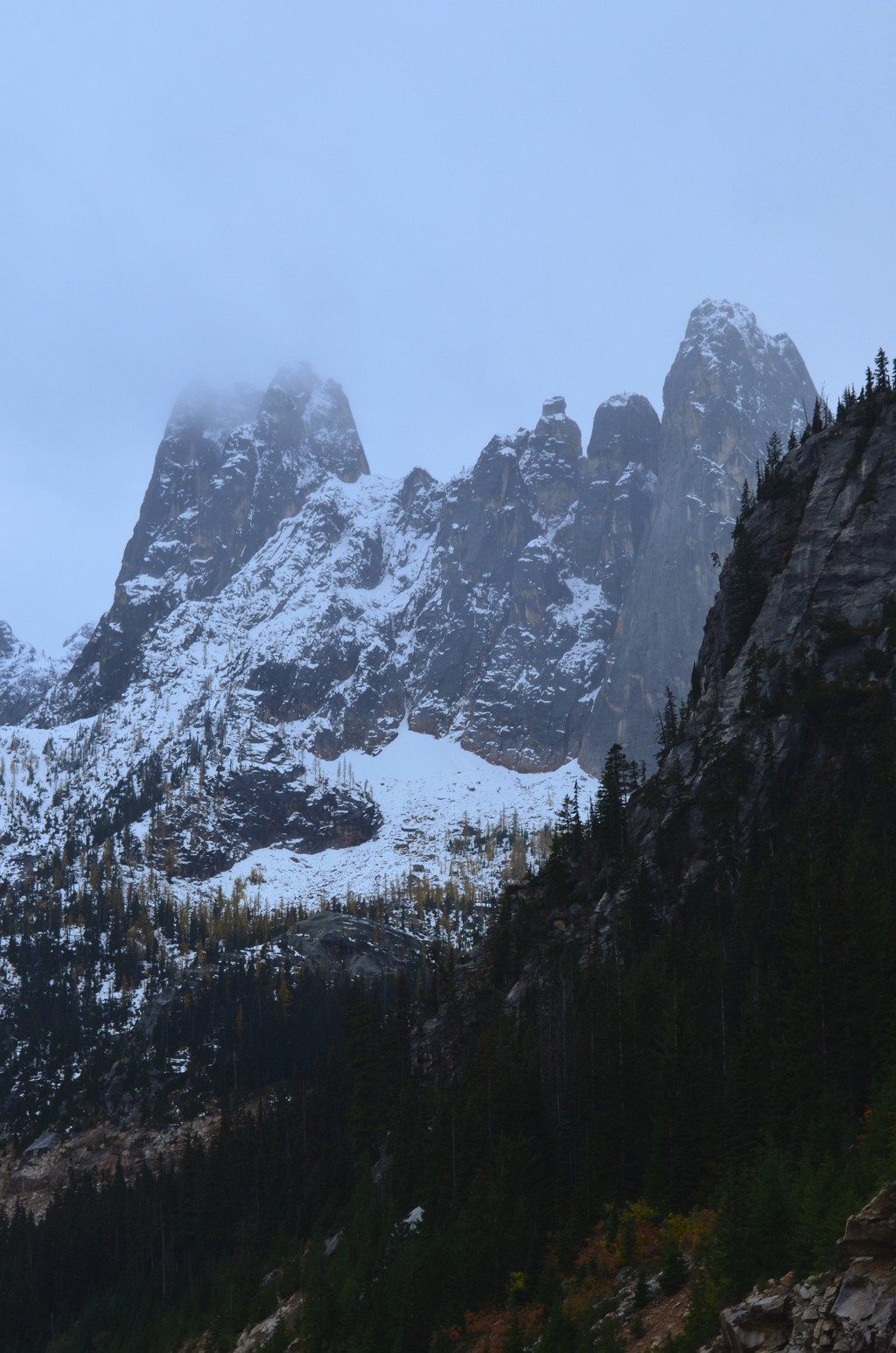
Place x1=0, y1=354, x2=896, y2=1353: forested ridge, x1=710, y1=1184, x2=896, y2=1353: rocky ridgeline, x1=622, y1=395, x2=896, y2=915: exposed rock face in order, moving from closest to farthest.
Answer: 1. x1=710, y1=1184, x2=896, y2=1353: rocky ridgeline
2. x1=0, y1=354, x2=896, y2=1353: forested ridge
3. x1=622, y1=395, x2=896, y2=915: exposed rock face

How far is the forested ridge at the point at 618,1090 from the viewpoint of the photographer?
51.1 metres

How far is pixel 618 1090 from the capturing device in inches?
2579

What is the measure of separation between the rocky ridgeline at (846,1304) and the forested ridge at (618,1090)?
2468mm

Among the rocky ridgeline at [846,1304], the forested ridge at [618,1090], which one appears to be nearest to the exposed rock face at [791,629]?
the forested ridge at [618,1090]

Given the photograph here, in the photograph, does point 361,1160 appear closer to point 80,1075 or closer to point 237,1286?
point 237,1286

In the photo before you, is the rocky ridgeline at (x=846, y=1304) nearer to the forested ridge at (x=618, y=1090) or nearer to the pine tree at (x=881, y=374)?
the forested ridge at (x=618, y=1090)

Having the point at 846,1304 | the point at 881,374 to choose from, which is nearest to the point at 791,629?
the point at 881,374

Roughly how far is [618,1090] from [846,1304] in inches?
1550

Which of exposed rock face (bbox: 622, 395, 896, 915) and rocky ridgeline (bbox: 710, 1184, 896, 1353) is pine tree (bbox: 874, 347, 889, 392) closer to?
exposed rock face (bbox: 622, 395, 896, 915)

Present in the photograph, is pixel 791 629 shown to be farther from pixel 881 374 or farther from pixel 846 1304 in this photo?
pixel 846 1304

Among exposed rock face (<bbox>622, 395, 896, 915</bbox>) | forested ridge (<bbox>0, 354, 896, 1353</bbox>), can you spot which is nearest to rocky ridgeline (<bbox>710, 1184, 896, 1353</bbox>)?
forested ridge (<bbox>0, 354, 896, 1353</bbox>)

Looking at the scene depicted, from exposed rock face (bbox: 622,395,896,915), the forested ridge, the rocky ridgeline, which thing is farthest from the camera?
exposed rock face (bbox: 622,395,896,915)

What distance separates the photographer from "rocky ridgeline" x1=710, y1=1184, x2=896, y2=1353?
25.9 m

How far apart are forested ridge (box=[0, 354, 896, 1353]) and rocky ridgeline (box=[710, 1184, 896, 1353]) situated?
8.10 ft
